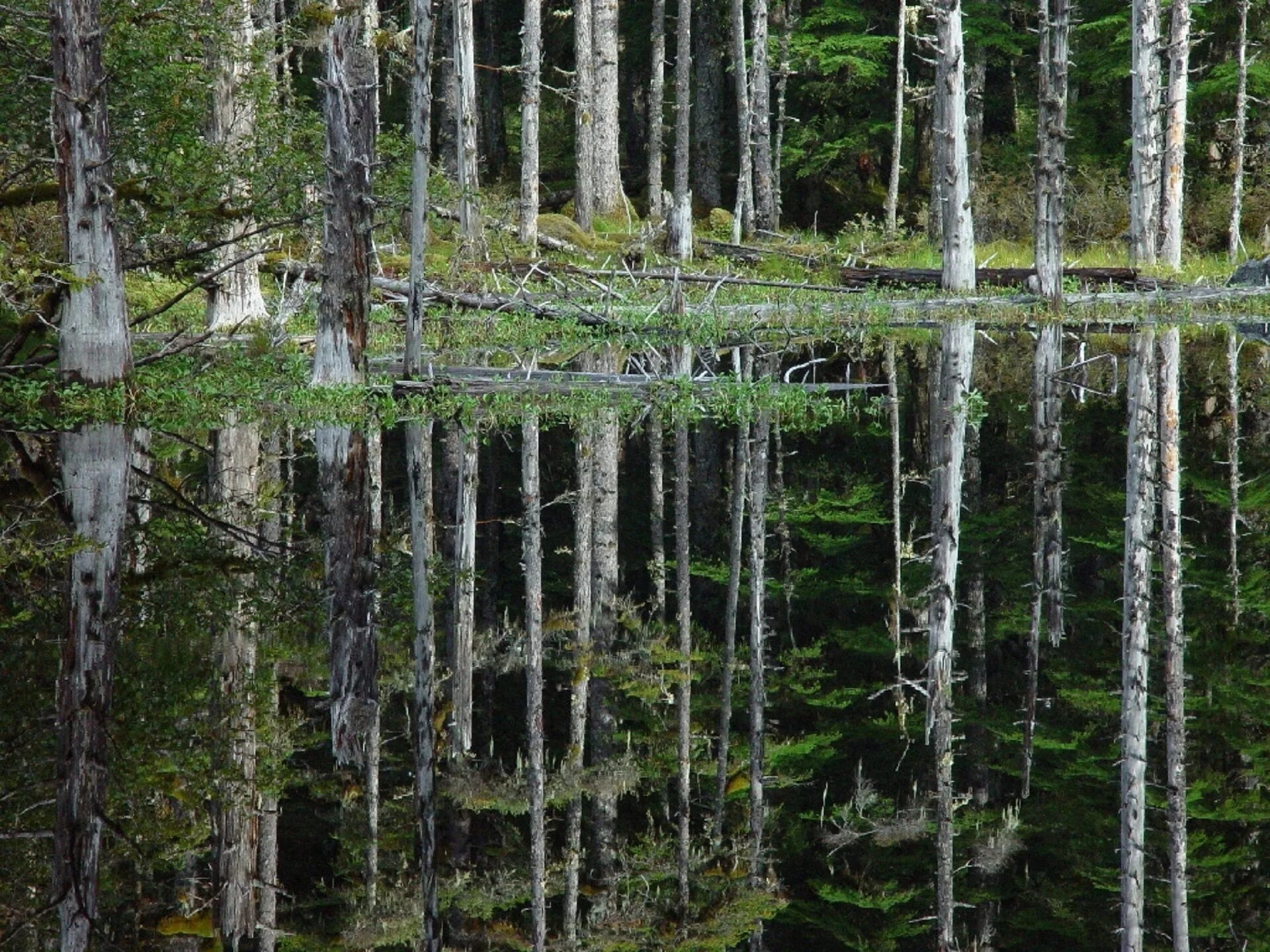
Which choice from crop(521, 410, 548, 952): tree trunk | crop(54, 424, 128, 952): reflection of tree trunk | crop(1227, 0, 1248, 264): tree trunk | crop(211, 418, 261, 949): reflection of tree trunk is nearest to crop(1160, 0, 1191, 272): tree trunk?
crop(1227, 0, 1248, 264): tree trunk

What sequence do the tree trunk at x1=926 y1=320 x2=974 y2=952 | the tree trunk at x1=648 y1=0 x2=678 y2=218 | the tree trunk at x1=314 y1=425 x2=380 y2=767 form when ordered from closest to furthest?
the tree trunk at x1=926 y1=320 x2=974 y2=952 < the tree trunk at x1=314 y1=425 x2=380 y2=767 < the tree trunk at x1=648 y1=0 x2=678 y2=218

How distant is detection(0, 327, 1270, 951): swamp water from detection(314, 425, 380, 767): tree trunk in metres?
0.04

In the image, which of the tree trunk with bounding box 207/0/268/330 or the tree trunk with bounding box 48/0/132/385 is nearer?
the tree trunk with bounding box 48/0/132/385

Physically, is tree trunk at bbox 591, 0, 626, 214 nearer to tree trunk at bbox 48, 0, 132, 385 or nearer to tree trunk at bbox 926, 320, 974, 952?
tree trunk at bbox 926, 320, 974, 952

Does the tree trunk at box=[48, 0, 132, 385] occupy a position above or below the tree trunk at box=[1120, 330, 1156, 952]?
above

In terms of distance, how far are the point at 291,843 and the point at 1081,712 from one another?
20.7ft

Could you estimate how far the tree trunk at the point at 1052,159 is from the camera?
73.7ft

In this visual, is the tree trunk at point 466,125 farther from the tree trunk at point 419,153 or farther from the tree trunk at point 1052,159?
the tree trunk at point 1052,159

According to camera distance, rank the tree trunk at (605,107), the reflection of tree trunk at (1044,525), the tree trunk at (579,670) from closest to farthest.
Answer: the tree trunk at (579,670), the reflection of tree trunk at (1044,525), the tree trunk at (605,107)

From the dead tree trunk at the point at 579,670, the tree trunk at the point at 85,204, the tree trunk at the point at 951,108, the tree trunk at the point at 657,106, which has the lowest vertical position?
the dead tree trunk at the point at 579,670

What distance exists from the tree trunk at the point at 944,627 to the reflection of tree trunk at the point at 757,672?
3.50 ft

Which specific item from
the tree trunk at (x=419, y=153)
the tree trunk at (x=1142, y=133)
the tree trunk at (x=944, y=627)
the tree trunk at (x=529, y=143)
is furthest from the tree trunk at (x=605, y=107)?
the tree trunk at (x=944, y=627)

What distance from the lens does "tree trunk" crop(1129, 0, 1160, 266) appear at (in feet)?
81.8

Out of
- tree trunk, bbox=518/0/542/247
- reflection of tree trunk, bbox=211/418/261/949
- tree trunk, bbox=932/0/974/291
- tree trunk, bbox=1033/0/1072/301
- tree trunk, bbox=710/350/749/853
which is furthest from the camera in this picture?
tree trunk, bbox=518/0/542/247
